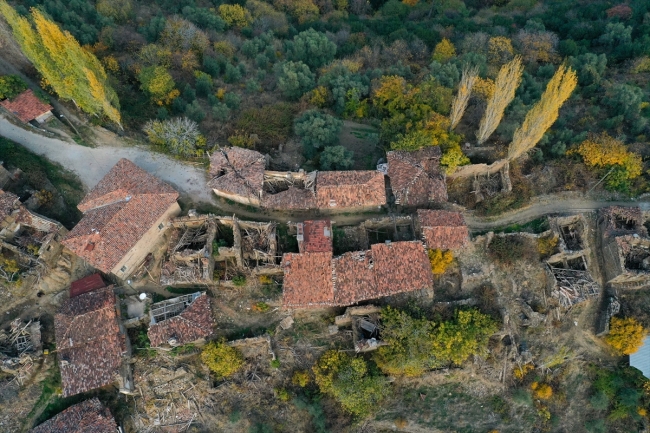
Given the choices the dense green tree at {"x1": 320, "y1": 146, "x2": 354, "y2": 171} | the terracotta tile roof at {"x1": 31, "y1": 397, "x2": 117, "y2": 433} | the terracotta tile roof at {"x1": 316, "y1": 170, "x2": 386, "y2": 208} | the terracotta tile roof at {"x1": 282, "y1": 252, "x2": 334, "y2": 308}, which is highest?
the dense green tree at {"x1": 320, "y1": 146, "x2": 354, "y2": 171}

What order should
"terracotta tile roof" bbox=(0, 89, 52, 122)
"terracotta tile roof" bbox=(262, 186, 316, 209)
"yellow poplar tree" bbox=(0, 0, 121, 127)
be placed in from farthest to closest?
1. "terracotta tile roof" bbox=(0, 89, 52, 122)
2. "terracotta tile roof" bbox=(262, 186, 316, 209)
3. "yellow poplar tree" bbox=(0, 0, 121, 127)

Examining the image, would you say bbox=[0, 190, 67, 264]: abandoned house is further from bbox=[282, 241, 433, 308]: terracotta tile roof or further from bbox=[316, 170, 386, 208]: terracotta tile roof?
bbox=[316, 170, 386, 208]: terracotta tile roof

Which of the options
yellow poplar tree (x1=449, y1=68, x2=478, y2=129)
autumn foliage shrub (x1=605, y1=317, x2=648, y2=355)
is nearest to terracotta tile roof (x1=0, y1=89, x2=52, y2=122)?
yellow poplar tree (x1=449, y1=68, x2=478, y2=129)

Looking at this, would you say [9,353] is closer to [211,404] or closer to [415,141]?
[211,404]

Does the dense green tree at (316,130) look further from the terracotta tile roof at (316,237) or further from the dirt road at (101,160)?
the dirt road at (101,160)

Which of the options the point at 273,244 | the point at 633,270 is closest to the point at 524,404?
the point at 633,270

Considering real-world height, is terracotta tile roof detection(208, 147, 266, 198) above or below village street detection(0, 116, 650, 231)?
above
